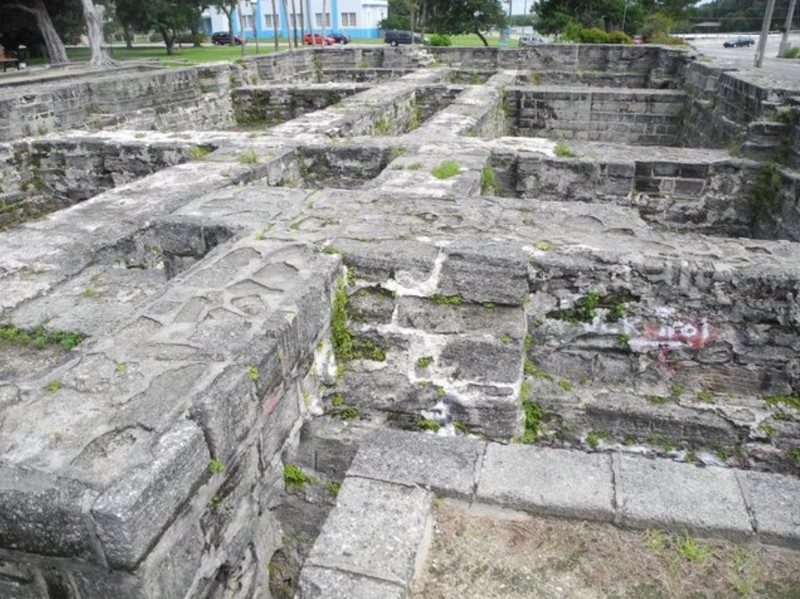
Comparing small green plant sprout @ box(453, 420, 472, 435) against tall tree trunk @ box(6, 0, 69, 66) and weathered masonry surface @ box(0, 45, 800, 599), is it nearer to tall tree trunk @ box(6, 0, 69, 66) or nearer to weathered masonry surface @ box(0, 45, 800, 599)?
weathered masonry surface @ box(0, 45, 800, 599)

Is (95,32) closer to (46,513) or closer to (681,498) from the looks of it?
(46,513)

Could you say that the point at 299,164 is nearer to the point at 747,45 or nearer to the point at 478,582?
the point at 478,582

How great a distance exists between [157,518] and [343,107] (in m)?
Result: 6.83

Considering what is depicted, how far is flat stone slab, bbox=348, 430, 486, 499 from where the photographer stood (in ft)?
7.96

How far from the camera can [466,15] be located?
35281 millimetres

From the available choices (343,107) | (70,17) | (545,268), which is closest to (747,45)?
(70,17)

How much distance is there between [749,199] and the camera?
5.48m

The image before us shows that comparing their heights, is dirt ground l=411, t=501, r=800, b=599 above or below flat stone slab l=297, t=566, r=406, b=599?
below

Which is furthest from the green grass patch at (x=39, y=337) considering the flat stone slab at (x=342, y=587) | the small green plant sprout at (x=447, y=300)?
the flat stone slab at (x=342, y=587)

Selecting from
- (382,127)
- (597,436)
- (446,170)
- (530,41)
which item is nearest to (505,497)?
(597,436)

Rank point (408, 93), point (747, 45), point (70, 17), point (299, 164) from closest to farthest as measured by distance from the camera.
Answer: point (299, 164), point (408, 93), point (70, 17), point (747, 45)

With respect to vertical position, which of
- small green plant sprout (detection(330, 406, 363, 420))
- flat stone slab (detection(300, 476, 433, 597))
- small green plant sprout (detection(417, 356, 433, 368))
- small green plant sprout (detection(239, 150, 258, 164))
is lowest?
small green plant sprout (detection(330, 406, 363, 420))

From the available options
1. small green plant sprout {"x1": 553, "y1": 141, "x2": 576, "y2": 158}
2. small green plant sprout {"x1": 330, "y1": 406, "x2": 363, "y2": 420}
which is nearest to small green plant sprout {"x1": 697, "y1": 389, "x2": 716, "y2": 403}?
small green plant sprout {"x1": 330, "y1": 406, "x2": 363, "y2": 420}

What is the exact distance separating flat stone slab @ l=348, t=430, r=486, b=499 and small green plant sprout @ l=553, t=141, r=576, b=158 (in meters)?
3.35
